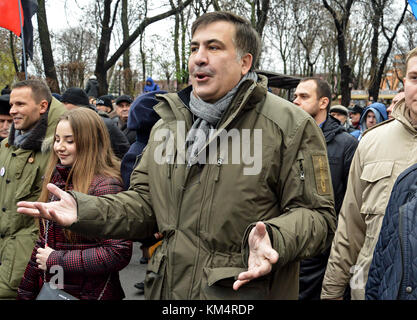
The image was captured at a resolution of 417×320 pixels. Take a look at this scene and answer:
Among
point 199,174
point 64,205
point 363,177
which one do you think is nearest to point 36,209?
point 64,205

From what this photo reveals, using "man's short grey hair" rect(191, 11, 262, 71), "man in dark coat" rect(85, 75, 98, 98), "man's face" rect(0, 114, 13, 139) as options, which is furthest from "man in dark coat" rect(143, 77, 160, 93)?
"man's short grey hair" rect(191, 11, 262, 71)

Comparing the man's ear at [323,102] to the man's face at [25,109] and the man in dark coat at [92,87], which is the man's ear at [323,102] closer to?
the man's face at [25,109]

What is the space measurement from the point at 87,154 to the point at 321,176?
5.01 feet

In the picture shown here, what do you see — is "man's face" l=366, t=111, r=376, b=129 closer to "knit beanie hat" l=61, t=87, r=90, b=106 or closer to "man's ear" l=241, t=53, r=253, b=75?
"knit beanie hat" l=61, t=87, r=90, b=106

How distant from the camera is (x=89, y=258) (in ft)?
8.98

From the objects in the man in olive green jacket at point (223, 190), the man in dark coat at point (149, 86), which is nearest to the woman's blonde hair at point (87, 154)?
the man in olive green jacket at point (223, 190)

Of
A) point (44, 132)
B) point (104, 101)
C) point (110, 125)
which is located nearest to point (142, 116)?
point (44, 132)

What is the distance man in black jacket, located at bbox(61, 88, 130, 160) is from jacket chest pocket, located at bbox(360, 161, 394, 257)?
130 inches

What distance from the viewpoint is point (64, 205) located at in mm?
2207

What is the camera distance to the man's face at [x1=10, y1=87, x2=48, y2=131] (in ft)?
12.2

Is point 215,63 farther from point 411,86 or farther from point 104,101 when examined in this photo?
point 104,101

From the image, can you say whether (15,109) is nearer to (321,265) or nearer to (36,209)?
(36,209)
